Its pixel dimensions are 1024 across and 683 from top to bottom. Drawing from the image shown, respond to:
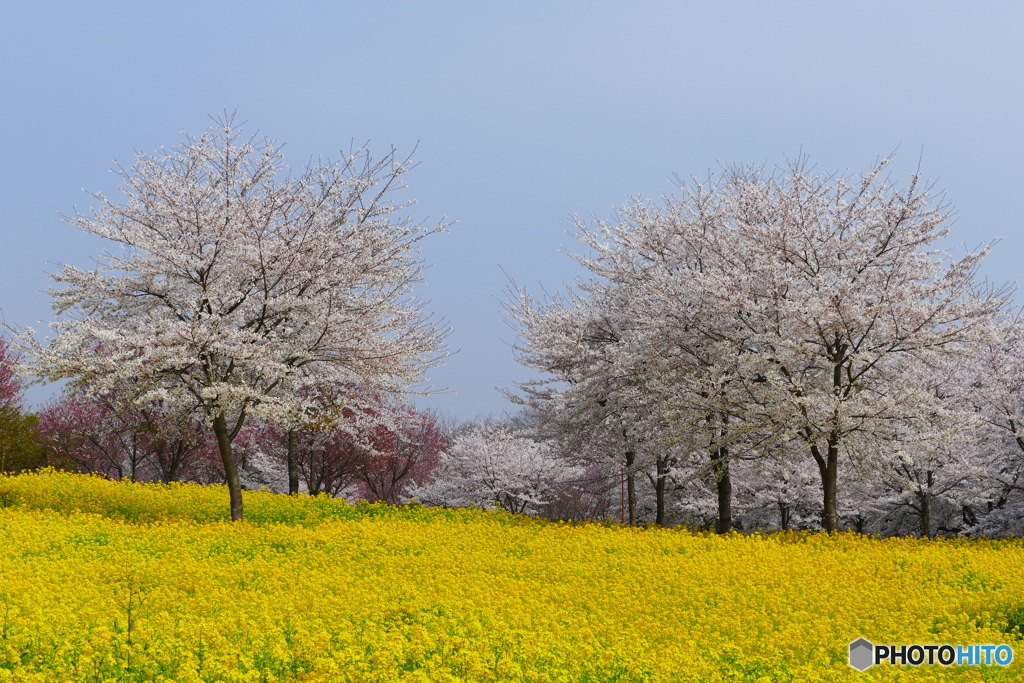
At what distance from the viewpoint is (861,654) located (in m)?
8.49

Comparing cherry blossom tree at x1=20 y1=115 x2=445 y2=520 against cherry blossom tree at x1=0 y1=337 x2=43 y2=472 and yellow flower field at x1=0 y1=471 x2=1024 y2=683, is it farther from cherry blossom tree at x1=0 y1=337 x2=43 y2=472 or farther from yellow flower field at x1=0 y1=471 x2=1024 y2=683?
cherry blossom tree at x1=0 y1=337 x2=43 y2=472

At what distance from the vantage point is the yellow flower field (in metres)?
6.84

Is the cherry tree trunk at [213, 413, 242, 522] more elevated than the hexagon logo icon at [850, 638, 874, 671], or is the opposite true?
the cherry tree trunk at [213, 413, 242, 522]

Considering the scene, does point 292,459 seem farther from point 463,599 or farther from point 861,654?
point 861,654

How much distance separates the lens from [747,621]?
9.59m

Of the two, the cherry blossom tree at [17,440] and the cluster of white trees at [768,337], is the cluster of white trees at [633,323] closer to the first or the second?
the cluster of white trees at [768,337]

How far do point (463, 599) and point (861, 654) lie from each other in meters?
4.43

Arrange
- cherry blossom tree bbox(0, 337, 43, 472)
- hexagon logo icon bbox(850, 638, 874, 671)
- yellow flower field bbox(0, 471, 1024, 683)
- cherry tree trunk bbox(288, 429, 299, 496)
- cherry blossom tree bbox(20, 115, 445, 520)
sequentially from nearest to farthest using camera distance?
yellow flower field bbox(0, 471, 1024, 683) < hexagon logo icon bbox(850, 638, 874, 671) < cherry blossom tree bbox(20, 115, 445, 520) < cherry tree trunk bbox(288, 429, 299, 496) < cherry blossom tree bbox(0, 337, 43, 472)

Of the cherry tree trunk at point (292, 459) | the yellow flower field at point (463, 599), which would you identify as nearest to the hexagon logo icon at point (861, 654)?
the yellow flower field at point (463, 599)

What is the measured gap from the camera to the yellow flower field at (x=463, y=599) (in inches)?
269

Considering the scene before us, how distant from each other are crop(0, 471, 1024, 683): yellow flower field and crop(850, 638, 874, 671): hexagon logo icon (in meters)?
0.20

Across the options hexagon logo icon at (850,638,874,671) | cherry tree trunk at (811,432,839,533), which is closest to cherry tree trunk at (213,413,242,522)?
cherry tree trunk at (811,432,839,533)

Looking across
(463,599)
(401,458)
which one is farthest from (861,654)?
(401,458)

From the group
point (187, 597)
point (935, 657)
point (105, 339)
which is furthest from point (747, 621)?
point (105, 339)
